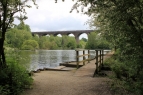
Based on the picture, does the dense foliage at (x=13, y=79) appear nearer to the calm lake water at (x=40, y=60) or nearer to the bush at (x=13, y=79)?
the bush at (x=13, y=79)

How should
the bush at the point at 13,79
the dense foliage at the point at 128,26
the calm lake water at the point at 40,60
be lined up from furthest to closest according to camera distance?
1. the calm lake water at the point at 40,60
2. the bush at the point at 13,79
3. the dense foliage at the point at 128,26

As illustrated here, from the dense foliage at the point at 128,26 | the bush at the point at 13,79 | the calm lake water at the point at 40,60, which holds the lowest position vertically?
the calm lake water at the point at 40,60

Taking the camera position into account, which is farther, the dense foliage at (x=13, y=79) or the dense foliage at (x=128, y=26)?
the dense foliage at (x=13, y=79)

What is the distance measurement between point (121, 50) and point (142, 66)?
76cm

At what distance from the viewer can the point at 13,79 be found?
634 centimetres

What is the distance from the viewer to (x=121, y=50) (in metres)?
5.77

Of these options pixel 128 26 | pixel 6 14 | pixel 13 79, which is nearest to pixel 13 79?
pixel 13 79

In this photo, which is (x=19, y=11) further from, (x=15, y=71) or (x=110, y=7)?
(x=110, y=7)

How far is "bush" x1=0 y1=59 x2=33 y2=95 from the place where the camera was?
19.7 ft

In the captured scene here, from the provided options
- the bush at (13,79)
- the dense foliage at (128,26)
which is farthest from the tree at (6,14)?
the dense foliage at (128,26)

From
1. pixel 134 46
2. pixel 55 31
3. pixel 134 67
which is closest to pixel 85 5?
pixel 134 46

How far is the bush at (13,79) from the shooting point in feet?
19.7

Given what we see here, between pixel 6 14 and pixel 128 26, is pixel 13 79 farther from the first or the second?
pixel 128 26

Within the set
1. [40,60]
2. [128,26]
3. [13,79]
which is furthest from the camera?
[40,60]
